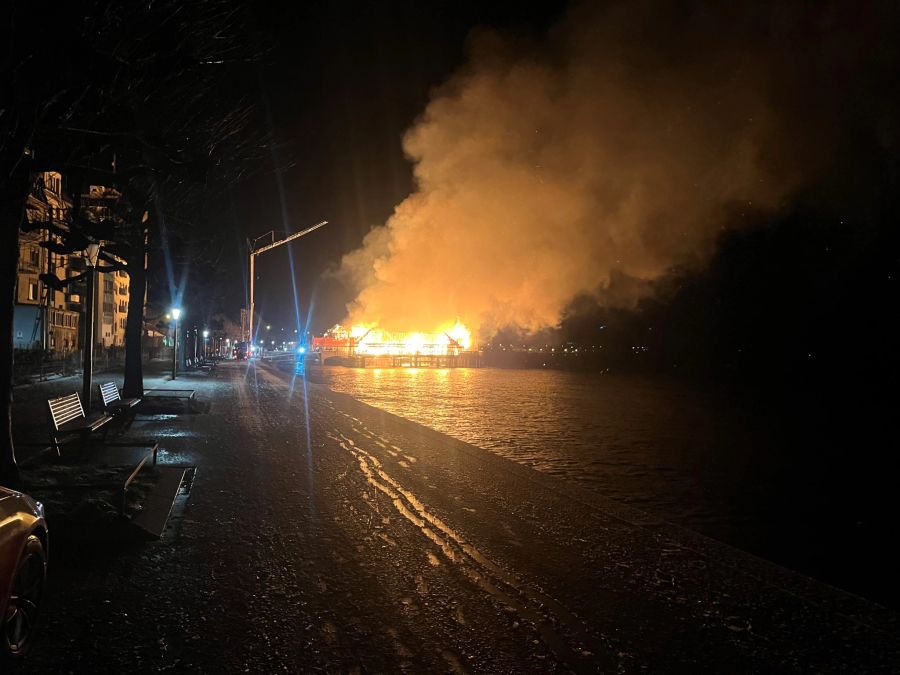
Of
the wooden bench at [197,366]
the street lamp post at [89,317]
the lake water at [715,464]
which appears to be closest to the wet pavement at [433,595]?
the lake water at [715,464]

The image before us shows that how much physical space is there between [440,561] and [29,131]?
553 centimetres

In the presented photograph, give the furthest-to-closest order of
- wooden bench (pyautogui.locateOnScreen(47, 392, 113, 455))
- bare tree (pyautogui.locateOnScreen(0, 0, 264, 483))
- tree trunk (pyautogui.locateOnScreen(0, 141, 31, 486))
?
wooden bench (pyautogui.locateOnScreen(47, 392, 113, 455)) → tree trunk (pyautogui.locateOnScreen(0, 141, 31, 486)) → bare tree (pyautogui.locateOnScreen(0, 0, 264, 483))

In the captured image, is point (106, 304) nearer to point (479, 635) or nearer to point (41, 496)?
point (41, 496)

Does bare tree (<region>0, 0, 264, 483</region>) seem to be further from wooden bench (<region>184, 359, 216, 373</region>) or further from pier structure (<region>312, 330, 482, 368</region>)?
pier structure (<region>312, 330, 482, 368</region>)

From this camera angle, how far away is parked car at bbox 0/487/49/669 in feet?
10.9

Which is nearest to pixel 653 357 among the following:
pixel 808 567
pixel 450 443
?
pixel 450 443

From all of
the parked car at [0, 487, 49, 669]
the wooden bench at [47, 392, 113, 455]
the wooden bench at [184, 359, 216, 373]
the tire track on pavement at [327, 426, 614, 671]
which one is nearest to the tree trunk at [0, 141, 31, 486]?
the wooden bench at [47, 392, 113, 455]

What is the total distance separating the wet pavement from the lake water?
676mm

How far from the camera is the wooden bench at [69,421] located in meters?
8.93

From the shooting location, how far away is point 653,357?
56219mm

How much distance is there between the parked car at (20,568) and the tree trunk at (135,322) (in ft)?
45.3

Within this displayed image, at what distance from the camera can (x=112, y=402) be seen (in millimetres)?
13336

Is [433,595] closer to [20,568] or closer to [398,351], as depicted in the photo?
[20,568]

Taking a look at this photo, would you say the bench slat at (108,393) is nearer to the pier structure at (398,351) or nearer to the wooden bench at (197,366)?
the wooden bench at (197,366)
